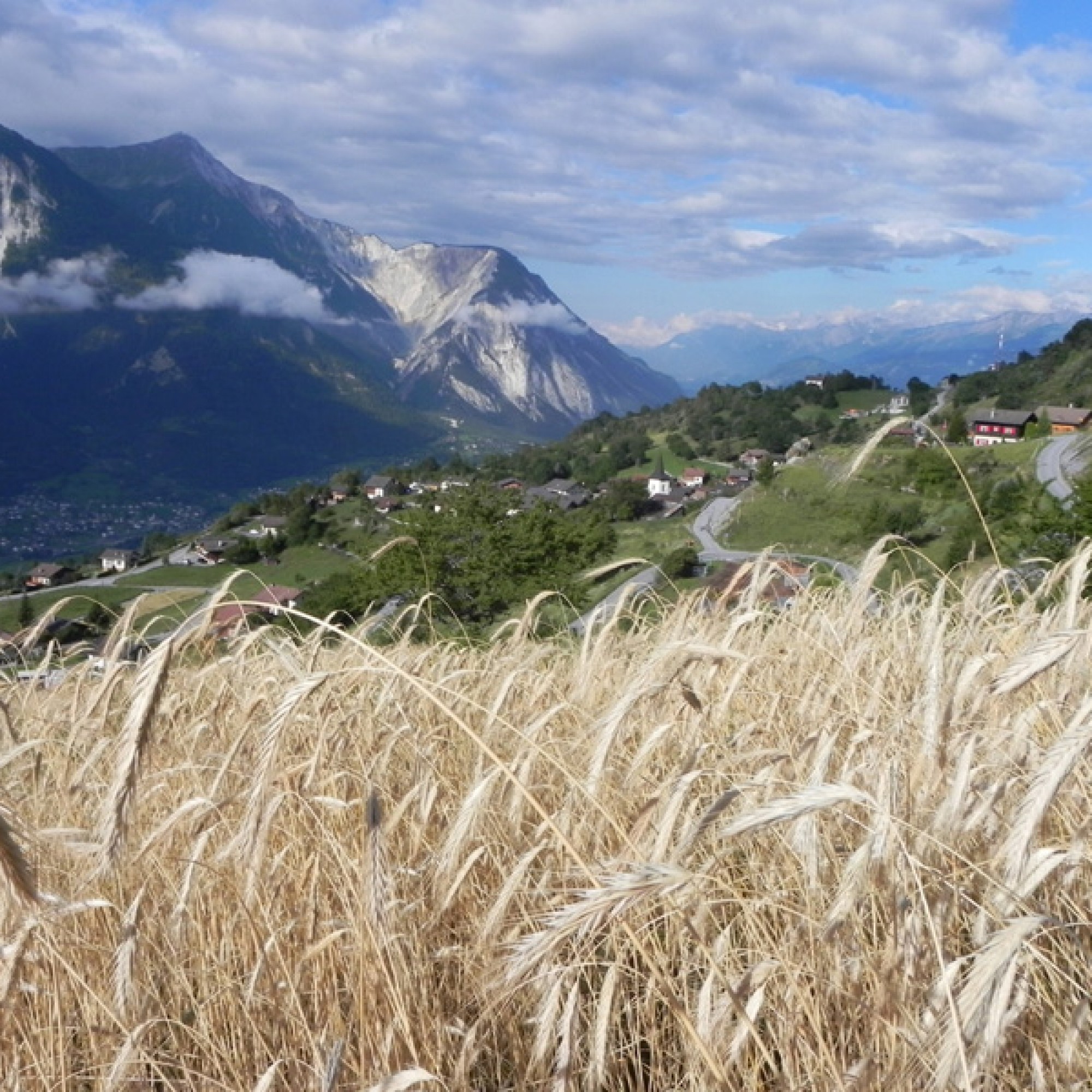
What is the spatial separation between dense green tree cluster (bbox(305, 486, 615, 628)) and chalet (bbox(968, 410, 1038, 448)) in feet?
195

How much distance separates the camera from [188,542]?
109 meters

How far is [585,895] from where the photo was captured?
6.32ft

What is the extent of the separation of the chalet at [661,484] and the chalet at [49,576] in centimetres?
6042

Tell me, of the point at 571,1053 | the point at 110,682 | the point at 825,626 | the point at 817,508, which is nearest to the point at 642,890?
the point at 571,1053

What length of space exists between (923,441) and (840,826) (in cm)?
274

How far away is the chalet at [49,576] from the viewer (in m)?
92.3

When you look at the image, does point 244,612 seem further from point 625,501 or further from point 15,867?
point 625,501

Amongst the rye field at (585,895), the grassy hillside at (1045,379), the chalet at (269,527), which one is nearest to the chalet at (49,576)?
the chalet at (269,527)

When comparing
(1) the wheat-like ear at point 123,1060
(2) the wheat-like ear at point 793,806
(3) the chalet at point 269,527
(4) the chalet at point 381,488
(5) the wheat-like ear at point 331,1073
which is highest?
(2) the wheat-like ear at point 793,806

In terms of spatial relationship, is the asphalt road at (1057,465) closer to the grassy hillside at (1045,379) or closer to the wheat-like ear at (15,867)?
the grassy hillside at (1045,379)

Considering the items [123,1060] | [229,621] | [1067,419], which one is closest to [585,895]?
[123,1060]

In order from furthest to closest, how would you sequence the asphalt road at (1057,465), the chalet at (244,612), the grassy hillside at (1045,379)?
the grassy hillside at (1045,379), the asphalt road at (1057,465), the chalet at (244,612)

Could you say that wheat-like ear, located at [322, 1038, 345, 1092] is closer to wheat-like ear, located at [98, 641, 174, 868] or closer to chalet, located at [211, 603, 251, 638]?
wheat-like ear, located at [98, 641, 174, 868]

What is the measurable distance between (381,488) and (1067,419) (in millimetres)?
74921
